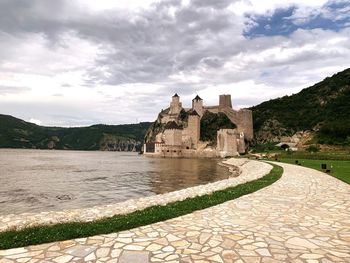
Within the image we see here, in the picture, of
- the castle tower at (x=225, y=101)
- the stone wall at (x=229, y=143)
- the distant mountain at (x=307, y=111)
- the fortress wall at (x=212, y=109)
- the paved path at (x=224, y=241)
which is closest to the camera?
the paved path at (x=224, y=241)

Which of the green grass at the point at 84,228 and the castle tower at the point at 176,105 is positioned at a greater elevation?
the castle tower at the point at 176,105

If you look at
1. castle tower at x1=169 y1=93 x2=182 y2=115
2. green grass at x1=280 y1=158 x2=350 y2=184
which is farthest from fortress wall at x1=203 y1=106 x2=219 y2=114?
green grass at x1=280 y1=158 x2=350 y2=184

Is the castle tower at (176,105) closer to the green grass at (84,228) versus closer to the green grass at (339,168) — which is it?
the green grass at (339,168)

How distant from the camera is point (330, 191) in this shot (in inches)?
532

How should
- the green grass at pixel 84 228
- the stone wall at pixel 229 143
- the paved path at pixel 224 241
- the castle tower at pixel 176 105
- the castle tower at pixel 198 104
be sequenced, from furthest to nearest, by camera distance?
the castle tower at pixel 176 105 < the castle tower at pixel 198 104 < the stone wall at pixel 229 143 < the green grass at pixel 84 228 < the paved path at pixel 224 241

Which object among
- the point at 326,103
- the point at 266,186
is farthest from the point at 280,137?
the point at 266,186

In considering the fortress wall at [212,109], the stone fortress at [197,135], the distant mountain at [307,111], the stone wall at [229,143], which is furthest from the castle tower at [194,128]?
the distant mountain at [307,111]

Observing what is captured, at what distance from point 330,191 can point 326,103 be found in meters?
90.4

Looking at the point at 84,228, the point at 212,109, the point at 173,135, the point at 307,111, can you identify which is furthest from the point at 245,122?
the point at 84,228

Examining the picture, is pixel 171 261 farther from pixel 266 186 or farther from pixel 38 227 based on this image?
pixel 266 186

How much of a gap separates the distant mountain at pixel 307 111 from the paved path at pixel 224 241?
65408 mm

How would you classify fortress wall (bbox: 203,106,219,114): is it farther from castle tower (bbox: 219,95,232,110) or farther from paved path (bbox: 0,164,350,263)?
paved path (bbox: 0,164,350,263)

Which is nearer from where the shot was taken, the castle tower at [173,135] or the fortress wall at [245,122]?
the fortress wall at [245,122]

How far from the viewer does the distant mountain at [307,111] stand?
275ft
